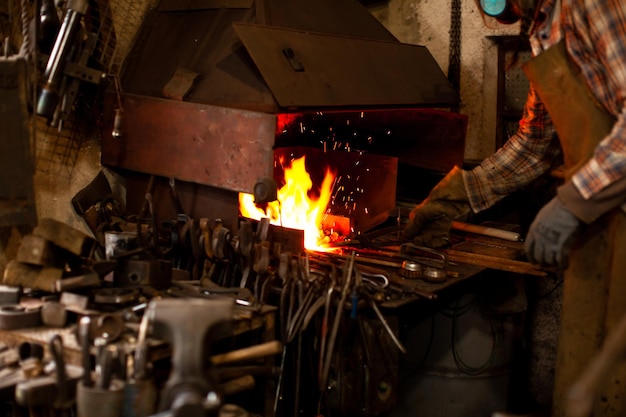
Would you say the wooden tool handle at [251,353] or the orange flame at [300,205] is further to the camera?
the orange flame at [300,205]

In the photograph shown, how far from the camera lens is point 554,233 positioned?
2549mm

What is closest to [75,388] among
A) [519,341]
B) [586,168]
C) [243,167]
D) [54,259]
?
[54,259]

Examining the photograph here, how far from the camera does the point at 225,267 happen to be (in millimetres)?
3189

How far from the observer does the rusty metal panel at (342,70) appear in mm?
3461

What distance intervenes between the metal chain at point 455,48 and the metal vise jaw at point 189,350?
11.0 feet

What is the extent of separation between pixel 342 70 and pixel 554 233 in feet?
5.63

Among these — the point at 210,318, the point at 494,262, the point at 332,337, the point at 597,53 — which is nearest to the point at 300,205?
the point at 494,262

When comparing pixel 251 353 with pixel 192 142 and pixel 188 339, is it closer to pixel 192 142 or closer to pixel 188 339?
pixel 188 339

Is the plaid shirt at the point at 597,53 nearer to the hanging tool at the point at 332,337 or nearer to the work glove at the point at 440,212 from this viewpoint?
the work glove at the point at 440,212

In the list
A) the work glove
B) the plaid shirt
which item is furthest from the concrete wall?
the plaid shirt

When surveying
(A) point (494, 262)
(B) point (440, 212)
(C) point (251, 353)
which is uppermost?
(B) point (440, 212)

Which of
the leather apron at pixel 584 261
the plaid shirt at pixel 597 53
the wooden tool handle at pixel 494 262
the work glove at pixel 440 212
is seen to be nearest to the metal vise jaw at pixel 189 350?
the plaid shirt at pixel 597 53

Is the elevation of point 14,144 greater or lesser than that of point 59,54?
lesser

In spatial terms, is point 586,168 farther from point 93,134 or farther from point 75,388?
point 93,134
